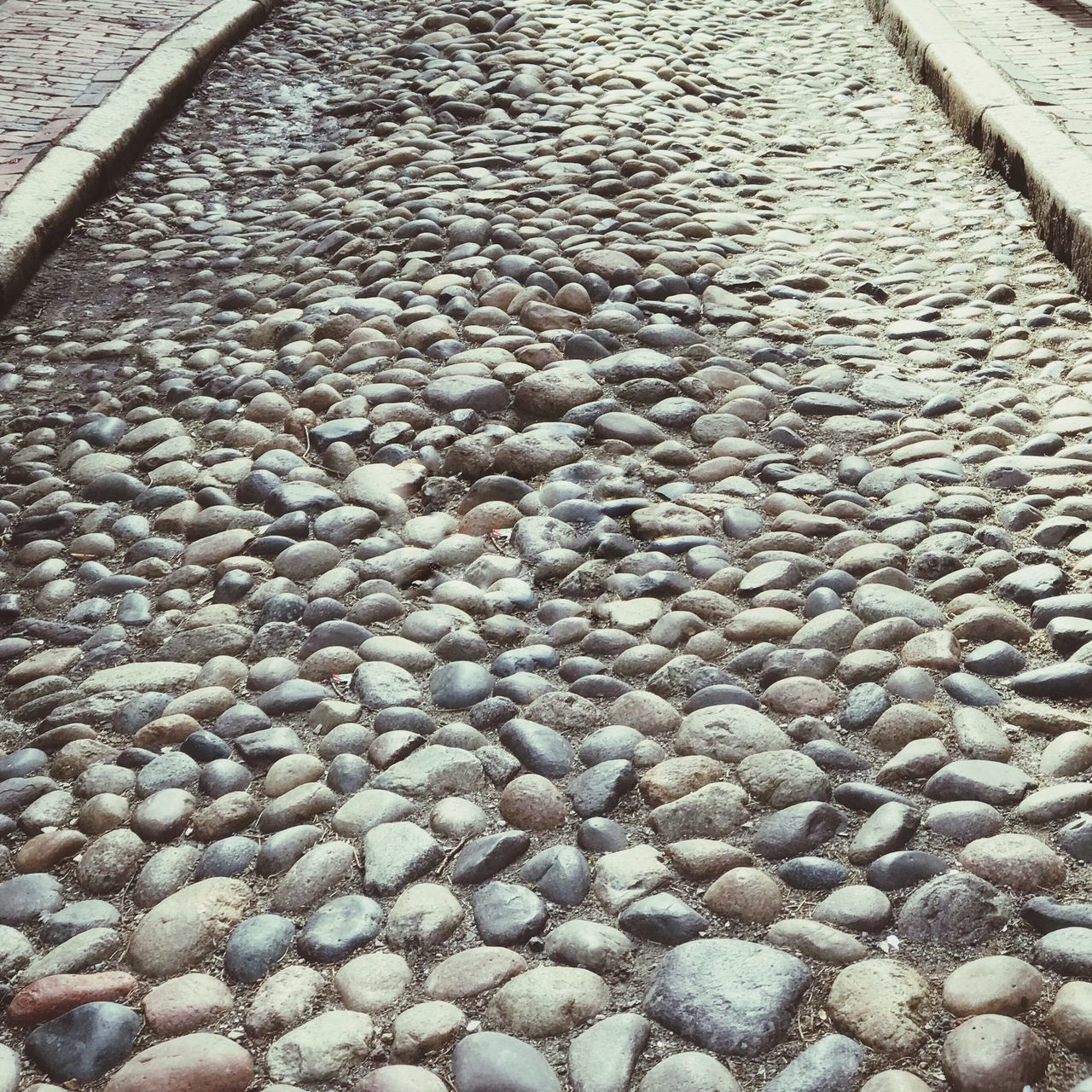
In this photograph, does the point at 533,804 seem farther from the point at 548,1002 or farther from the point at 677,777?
the point at 548,1002

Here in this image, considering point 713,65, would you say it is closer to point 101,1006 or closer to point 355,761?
point 355,761

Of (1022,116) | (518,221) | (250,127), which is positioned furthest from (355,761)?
(250,127)

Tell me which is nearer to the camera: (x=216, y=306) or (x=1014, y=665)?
(x=1014, y=665)

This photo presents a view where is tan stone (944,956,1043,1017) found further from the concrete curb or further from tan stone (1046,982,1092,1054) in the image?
the concrete curb

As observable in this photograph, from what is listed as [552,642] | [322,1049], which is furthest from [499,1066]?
[552,642]

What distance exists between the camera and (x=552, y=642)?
89.4 inches

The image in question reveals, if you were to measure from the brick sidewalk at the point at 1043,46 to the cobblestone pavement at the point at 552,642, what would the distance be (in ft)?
1.68

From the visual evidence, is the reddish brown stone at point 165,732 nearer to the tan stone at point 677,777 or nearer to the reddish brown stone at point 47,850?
the reddish brown stone at point 47,850

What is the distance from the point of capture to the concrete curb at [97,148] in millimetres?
4020

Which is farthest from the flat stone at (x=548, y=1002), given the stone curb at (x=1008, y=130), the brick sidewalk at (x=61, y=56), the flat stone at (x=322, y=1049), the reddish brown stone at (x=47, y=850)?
the brick sidewalk at (x=61, y=56)

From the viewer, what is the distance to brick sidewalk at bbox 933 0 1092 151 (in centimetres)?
459

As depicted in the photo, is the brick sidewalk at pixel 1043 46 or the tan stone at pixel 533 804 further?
the brick sidewalk at pixel 1043 46

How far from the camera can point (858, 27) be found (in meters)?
6.70

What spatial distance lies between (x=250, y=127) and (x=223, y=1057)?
4.64 m
